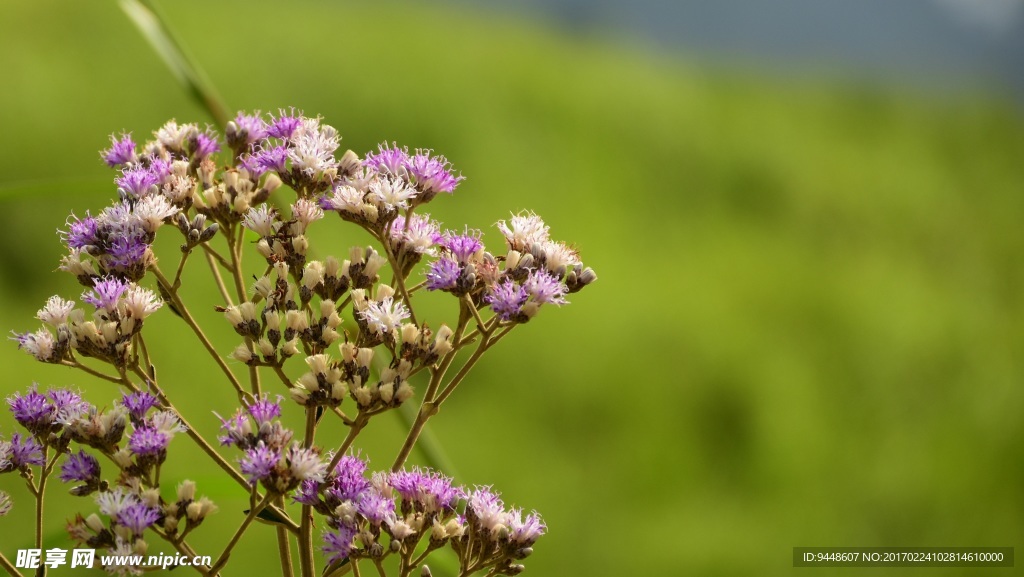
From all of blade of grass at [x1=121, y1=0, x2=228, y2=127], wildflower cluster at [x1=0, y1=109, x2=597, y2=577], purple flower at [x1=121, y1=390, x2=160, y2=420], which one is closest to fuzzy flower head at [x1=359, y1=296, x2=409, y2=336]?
wildflower cluster at [x1=0, y1=109, x2=597, y2=577]

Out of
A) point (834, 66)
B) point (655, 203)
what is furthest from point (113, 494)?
point (834, 66)

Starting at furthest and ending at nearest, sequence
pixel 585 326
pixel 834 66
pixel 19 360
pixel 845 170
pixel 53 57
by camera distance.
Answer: pixel 834 66 < pixel 845 170 < pixel 585 326 < pixel 53 57 < pixel 19 360

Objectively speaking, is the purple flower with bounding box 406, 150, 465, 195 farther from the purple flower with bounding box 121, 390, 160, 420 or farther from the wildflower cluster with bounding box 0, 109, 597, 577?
the purple flower with bounding box 121, 390, 160, 420

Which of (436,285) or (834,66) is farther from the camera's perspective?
(834,66)

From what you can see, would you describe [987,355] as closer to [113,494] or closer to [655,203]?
[655,203]

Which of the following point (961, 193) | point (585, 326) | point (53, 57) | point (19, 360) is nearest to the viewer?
point (19, 360)

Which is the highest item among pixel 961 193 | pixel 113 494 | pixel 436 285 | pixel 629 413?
pixel 961 193
